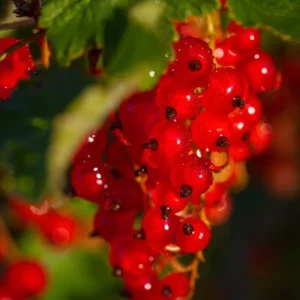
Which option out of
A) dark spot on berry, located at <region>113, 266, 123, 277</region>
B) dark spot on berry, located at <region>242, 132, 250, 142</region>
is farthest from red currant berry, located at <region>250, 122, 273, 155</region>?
dark spot on berry, located at <region>113, 266, 123, 277</region>

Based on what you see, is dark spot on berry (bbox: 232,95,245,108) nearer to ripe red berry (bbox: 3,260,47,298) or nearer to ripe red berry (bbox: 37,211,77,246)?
ripe red berry (bbox: 3,260,47,298)

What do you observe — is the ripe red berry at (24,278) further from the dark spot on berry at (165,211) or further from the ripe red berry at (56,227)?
the dark spot on berry at (165,211)

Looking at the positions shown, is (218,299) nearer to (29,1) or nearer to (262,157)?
(262,157)

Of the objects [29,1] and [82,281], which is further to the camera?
Result: [82,281]

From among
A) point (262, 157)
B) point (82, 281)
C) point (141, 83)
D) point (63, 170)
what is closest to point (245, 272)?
point (262, 157)

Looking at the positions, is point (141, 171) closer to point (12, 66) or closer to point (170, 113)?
point (170, 113)
